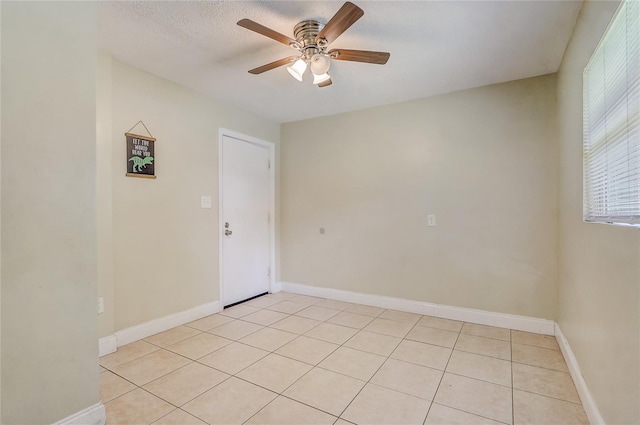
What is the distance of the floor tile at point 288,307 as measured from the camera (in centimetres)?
344

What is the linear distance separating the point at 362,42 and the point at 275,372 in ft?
8.15

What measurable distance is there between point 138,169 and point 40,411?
1.82m

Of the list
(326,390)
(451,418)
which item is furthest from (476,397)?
(326,390)

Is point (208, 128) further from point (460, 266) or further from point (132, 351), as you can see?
point (460, 266)

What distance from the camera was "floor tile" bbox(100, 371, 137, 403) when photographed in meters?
1.84

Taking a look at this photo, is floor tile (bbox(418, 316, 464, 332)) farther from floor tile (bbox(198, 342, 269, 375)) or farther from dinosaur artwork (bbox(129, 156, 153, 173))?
dinosaur artwork (bbox(129, 156, 153, 173))

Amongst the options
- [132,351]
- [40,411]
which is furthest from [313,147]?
[40,411]

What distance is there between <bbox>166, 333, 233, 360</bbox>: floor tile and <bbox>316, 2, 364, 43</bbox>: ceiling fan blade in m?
2.50

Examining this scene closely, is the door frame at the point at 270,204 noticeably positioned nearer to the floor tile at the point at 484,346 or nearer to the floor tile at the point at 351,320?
the floor tile at the point at 351,320

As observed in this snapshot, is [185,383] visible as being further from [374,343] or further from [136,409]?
[374,343]

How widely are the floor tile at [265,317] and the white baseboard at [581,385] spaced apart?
2405 millimetres

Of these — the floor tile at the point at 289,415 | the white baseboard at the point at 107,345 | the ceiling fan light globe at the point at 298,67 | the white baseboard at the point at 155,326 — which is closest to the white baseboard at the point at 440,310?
the white baseboard at the point at 155,326

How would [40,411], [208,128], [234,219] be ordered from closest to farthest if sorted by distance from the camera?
[40,411] → [208,128] → [234,219]

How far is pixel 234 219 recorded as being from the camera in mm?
3615
